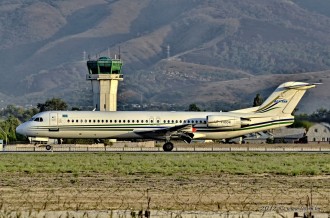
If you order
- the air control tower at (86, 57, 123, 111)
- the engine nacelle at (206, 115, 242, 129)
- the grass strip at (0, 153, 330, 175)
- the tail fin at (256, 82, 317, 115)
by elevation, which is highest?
the air control tower at (86, 57, 123, 111)

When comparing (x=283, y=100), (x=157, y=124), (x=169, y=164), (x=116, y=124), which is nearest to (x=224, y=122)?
(x=157, y=124)

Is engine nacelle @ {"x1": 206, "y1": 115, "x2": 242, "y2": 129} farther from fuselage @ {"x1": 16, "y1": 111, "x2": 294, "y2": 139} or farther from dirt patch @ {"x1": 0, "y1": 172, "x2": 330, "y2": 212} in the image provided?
dirt patch @ {"x1": 0, "y1": 172, "x2": 330, "y2": 212}

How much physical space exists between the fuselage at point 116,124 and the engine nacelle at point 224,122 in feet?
0.29

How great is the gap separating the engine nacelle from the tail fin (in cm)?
302

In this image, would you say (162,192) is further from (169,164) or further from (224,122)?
(224,122)

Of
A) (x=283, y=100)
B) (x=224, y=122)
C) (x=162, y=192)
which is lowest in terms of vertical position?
(x=162, y=192)

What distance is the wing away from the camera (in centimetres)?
9100

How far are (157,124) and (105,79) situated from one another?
157ft

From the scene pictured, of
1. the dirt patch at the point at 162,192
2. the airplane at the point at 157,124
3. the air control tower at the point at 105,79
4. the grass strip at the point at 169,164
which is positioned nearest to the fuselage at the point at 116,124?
the airplane at the point at 157,124

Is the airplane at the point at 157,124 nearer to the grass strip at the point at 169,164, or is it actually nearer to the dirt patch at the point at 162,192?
the grass strip at the point at 169,164

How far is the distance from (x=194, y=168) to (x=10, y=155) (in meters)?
20.4

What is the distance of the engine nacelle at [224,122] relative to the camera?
3639 inches

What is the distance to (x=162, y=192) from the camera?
1811 inches

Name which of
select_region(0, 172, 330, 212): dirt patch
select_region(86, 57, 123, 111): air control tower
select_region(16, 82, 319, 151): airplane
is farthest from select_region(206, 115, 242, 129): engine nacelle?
select_region(86, 57, 123, 111): air control tower
